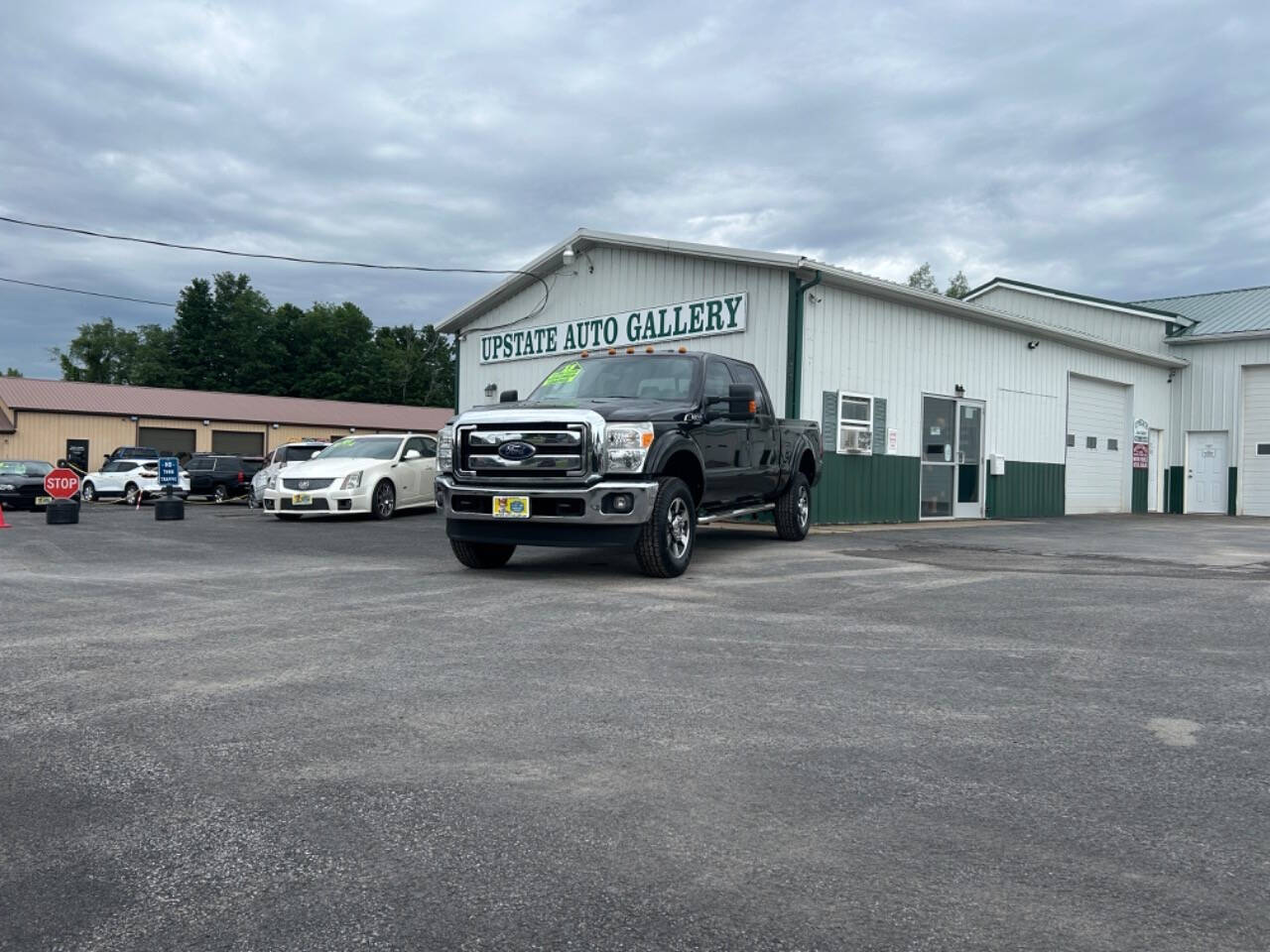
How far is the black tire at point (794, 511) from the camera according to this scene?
496 inches

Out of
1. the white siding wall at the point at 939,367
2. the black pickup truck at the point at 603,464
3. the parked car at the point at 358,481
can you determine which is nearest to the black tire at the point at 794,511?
the black pickup truck at the point at 603,464

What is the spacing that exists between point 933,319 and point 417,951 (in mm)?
17361

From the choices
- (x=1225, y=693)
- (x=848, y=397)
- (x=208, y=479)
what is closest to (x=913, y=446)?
(x=848, y=397)

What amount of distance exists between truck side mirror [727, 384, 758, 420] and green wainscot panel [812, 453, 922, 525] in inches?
237

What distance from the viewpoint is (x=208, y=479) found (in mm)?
27188

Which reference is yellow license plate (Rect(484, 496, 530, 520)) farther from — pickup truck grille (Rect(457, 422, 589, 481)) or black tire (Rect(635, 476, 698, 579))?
black tire (Rect(635, 476, 698, 579))

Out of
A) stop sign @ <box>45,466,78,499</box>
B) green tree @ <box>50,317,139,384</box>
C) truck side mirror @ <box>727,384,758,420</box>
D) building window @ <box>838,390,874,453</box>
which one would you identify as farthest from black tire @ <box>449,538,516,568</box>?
green tree @ <box>50,317,139,384</box>

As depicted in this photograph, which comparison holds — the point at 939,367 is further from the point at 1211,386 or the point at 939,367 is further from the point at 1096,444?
the point at 1211,386

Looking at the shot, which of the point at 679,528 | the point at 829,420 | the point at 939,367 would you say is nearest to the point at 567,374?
the point at 679,528

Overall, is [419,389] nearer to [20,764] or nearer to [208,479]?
[208,479]

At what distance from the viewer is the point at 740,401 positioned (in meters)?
9.87

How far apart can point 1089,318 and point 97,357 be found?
309 feet

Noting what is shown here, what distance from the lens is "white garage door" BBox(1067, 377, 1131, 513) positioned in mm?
22766

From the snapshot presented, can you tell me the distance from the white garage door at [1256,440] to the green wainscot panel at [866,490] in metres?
12.9
